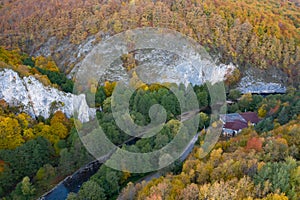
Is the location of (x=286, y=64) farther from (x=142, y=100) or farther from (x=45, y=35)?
(x=45, y=35)

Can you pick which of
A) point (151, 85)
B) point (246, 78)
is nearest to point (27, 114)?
point (151, 85)

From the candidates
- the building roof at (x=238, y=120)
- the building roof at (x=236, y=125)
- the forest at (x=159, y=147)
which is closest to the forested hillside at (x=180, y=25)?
the forest at (x=159, y=147)

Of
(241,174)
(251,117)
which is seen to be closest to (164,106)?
(251,117)

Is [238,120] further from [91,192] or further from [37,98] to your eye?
[37,98]

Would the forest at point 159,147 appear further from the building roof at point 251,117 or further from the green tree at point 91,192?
the building roof at point 251,117

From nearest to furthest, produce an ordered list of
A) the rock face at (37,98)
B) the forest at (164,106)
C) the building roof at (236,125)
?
the forest at (164,106) < the rock face at (37,98) < the building roof at (236,125)

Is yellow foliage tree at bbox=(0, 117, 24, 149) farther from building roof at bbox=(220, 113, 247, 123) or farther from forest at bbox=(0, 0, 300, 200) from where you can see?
building roof at bbox=(220, 113, 247, 123)
